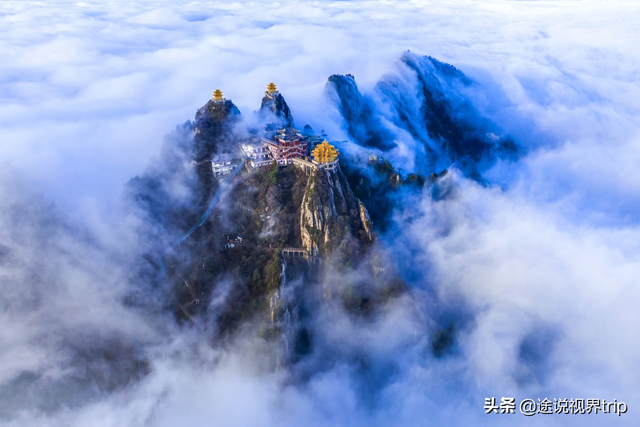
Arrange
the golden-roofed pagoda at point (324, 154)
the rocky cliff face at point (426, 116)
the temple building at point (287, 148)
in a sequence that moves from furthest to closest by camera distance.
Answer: the rocky cliff face at point (426, 116)
the temple building at point (287, 148)
the golden-roofed pagoda at point (324, 154)

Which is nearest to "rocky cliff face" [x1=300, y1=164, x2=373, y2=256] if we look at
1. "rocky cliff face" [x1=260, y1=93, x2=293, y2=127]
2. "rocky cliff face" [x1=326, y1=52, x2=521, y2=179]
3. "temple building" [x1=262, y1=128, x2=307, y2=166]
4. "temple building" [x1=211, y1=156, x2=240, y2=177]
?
"temple building" [x1=262, y1=128, x2=307, y2=166]

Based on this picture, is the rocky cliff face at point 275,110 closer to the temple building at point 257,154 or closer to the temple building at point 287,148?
the temple building at point 257,154

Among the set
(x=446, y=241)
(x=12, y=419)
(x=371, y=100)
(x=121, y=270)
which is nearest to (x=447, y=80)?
(x=371, y=100)

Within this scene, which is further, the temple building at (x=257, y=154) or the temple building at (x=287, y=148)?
the temple building at (x=257, y=154)

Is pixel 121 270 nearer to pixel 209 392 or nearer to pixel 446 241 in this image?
pixel 209 392

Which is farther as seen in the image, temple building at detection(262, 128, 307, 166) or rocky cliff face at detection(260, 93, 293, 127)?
rocky cliff face at detection(260, 93, 293, 127)

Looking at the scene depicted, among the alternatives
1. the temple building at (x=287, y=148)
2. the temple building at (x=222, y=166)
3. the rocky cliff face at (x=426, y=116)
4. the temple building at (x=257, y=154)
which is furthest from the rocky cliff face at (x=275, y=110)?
the rocky cliff face at (x=426, y=116)

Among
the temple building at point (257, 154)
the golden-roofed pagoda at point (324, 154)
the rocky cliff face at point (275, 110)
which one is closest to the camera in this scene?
the golden-roofed pagoda at point (324, 154)

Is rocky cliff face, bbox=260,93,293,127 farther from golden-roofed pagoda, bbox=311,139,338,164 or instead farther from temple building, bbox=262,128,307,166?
golden-roofed pagoda, bbox=311,139,338,164

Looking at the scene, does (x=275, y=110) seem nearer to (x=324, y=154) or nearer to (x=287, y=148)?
(x=287, y=148)

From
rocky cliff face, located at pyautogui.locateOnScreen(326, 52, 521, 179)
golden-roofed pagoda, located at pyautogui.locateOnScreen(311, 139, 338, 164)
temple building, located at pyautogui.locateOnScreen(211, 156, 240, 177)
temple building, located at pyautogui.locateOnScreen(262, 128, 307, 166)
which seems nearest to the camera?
golden-roofed pagoda, located at pyautogui.locateOnScreen(311, 139, 338, 164)
